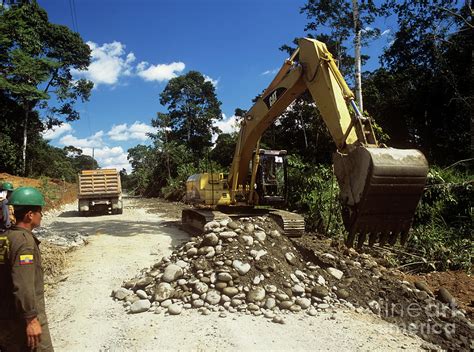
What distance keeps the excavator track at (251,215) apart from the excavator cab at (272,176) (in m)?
0.38

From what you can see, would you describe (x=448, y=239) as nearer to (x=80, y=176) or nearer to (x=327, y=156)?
(x=327, y=156)

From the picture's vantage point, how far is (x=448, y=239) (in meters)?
8.02

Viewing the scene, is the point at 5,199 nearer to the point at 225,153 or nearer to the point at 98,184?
the point at 98,184

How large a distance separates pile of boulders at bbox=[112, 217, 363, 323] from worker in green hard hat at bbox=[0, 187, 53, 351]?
2.33 meters

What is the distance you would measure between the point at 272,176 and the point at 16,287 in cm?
711

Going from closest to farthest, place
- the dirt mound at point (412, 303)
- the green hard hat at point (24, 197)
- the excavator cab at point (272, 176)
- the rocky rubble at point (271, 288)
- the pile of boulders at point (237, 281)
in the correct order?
the green hard hat at point (24, 197)
the dirt mound at point (412, 303)
the rocky rubble at point (271, 288)
the pile of boulders at point (237, 281)
the excavator cab at point (272, 176)

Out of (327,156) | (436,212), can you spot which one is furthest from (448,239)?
(327,156)

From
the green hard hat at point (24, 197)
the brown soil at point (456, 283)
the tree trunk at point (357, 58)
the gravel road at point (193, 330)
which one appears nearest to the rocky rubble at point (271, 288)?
the gravel road at point (193, 330)

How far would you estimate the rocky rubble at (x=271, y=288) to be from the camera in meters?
4.89

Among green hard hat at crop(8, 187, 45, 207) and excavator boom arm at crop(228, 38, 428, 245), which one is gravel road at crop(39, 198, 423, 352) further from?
green hard hat at crop(8, 187, 45, 207)

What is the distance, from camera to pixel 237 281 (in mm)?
5402

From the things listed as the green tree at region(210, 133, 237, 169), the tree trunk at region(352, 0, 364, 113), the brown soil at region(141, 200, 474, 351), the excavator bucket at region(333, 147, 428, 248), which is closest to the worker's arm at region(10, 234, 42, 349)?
the brown soil at region(141, 200, 474, 351)

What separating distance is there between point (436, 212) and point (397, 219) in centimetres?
509

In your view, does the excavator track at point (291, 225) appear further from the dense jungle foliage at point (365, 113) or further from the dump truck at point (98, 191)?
the dump truck at point (98, 191)
